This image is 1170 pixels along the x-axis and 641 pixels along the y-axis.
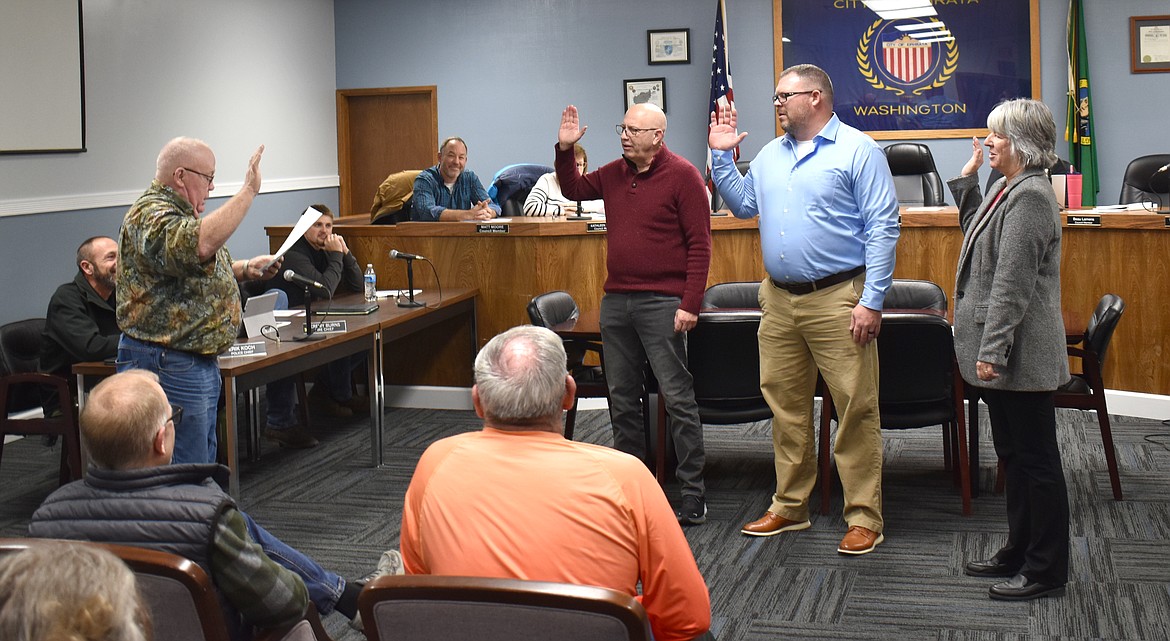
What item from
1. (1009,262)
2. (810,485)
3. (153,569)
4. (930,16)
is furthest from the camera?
(930,16)

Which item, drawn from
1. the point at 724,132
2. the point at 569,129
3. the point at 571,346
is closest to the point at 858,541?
the point at 724,132

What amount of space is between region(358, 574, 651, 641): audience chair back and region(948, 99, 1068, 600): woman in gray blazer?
6.51 feet

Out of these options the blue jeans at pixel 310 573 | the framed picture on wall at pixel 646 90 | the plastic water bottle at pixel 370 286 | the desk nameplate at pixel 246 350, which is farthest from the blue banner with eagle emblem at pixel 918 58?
the blue jeans at pixel 310 573

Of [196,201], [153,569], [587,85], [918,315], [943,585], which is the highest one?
[587,85]

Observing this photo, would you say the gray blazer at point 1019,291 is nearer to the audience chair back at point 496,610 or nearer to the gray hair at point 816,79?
the gray hair at point 816,79

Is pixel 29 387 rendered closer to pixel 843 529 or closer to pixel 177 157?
pixel 177 157

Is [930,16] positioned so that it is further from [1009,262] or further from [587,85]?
[1009,262]

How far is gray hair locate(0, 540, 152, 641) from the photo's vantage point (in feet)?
3.61

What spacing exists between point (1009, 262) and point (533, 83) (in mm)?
7162

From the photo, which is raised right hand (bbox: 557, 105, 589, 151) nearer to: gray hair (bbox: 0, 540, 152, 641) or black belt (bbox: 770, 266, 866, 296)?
black belt (bbox: 770, 266, 866, 296)

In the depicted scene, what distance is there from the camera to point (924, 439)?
546 cm

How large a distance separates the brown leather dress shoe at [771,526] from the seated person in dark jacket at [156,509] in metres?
2.16

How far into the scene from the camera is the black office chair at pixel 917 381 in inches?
168

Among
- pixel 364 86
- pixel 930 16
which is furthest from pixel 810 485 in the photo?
pixel 364 86
